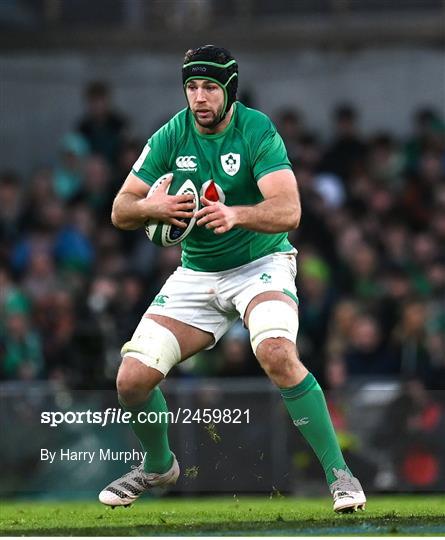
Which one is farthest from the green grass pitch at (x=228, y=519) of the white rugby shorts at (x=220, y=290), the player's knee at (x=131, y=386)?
the white rugby shorts at (x=220, y=290)

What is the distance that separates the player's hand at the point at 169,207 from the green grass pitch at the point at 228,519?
5.39 feet

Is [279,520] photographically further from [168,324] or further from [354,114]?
[354,114]

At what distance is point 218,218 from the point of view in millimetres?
8203

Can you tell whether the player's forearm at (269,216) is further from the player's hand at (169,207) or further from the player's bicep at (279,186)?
the player's hand at (169,207)

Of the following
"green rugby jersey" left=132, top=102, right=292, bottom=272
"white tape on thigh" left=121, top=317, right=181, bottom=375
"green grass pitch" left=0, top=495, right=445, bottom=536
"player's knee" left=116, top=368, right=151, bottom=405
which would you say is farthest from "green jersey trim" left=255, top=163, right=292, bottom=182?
"green grass pitch" left=0, top=495, right=445, bottom=536

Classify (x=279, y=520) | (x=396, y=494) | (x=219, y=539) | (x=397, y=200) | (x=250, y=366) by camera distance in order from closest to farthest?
(x=219, y=539) < (x=279, y=520) < (x=396, y=494) < (x=250, y=366) < (x=397, y=200)

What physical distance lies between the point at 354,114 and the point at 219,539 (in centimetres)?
1115

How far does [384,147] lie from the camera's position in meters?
17.1

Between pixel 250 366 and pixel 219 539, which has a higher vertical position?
pixel 219 539

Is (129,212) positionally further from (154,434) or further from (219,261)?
(154,434)

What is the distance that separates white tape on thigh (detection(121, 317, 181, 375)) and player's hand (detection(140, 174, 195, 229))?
68cm

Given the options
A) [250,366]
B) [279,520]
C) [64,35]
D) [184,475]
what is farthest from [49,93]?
[279,520]

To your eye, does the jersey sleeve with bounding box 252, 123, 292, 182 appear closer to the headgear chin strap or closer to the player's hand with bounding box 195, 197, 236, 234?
the headgear chin strap

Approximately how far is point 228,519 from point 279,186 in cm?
190
